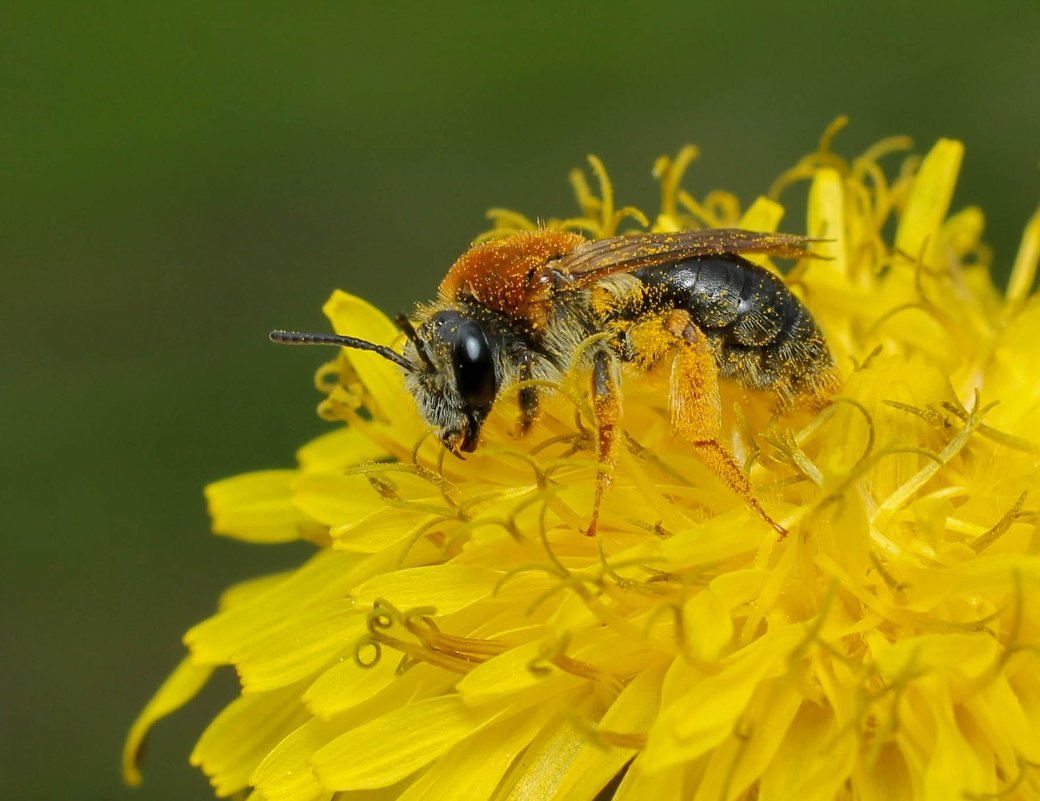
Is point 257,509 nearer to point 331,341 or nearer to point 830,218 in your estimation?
point 331,341

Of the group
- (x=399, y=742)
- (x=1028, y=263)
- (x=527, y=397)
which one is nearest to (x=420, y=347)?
(x=527, y=397)

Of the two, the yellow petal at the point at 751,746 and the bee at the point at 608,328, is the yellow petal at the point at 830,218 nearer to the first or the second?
the bee at the point at 608,328

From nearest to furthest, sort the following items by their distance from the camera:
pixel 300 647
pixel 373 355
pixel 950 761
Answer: pixel 950 761 < pixel 300 647 < pixel 373 355

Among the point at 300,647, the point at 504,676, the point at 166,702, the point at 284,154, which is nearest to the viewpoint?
the point at 504,676

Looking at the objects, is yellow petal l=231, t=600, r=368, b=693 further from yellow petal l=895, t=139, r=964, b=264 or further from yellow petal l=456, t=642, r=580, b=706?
yellow petal l=895, t=139, r=964, b=264

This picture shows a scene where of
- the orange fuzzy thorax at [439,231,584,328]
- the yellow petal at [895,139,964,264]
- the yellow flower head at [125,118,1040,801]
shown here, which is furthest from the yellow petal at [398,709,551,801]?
the yellow petal at [895,139,964,264]

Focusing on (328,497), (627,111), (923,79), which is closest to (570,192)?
(627,111)

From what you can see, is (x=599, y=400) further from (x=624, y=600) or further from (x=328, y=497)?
(x=328, y=497)
